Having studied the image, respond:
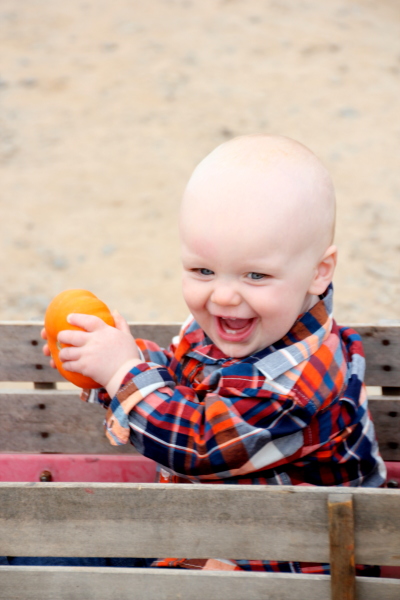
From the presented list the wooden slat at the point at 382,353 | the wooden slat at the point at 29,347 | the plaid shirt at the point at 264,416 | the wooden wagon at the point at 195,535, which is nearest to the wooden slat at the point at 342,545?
the wooden wagon at the point at 195,535

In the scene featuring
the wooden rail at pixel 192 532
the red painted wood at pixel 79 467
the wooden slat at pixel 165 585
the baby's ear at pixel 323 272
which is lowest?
the red painted wood at pixel 79 467

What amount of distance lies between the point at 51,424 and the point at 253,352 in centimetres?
94

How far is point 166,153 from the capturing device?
6.32 meters

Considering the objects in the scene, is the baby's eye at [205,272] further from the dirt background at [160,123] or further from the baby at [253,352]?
the dirt background at [160,123]

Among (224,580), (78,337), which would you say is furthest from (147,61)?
(224,580)

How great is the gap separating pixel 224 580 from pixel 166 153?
522 cm

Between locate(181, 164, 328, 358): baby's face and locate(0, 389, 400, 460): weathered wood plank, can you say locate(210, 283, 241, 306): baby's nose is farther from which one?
locate(0, 389, 400, 460): weathered wood plank

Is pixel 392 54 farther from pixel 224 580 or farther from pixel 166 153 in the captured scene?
pixel 224 580

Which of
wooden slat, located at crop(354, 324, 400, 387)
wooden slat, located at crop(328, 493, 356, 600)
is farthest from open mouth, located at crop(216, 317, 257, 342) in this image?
wooden slat, located at crop(354, 324, 400, 387)

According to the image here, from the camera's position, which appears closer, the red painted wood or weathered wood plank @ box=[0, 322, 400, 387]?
weathered wood plank @ box=[0, 322, 400, 387]

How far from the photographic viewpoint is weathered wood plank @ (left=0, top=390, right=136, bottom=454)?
2.30 metres

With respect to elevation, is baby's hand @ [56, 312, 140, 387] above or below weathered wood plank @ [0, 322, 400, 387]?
above

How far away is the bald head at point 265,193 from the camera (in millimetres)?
1494

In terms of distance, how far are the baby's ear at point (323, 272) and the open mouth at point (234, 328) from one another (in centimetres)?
16
